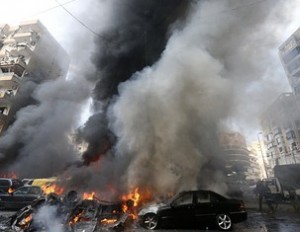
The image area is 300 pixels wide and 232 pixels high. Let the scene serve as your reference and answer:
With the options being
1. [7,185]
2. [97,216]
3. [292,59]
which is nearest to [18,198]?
[7,185]

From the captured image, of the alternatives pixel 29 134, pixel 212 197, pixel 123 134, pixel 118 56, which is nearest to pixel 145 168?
pixel 123 134

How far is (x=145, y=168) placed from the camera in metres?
15.5

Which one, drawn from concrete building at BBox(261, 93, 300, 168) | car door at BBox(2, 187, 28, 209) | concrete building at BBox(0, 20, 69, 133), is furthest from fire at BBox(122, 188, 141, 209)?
concrete building at BBox(0, 20, 69, 133)

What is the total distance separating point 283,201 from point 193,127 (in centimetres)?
738

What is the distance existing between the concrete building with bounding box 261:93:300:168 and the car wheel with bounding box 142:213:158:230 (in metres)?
25.4

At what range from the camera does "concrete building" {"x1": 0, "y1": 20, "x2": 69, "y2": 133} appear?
104 feet

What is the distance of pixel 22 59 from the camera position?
3434cm

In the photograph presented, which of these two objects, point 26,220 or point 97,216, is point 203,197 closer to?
point 97,216

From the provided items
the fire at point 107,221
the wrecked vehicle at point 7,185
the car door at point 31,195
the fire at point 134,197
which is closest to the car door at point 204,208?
the fire at point 107,221

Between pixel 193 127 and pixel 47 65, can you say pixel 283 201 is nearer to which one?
pixel 193 127

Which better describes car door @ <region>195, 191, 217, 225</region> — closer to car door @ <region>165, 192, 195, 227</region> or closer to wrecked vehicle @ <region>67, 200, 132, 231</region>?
car door @ <region>165, 192, 195, 227</region>

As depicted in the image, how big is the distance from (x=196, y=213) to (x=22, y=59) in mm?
35242

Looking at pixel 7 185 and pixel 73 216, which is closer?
pixel 73 216

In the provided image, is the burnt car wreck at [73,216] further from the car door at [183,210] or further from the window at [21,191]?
the window at [21,191]
